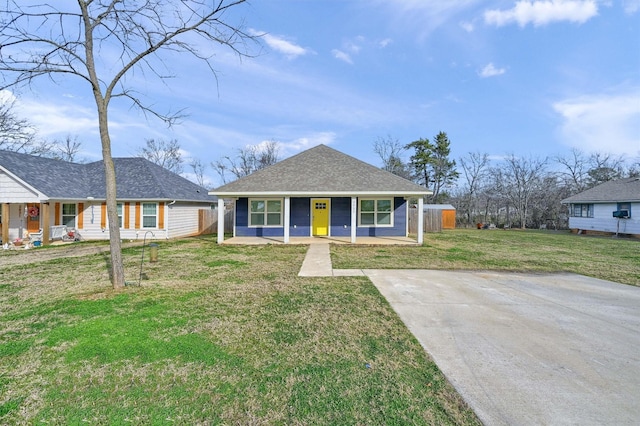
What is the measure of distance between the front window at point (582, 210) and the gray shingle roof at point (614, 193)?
0.71 metres

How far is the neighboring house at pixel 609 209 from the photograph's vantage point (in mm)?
18391

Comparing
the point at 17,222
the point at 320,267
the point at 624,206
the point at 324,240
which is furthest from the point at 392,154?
the point at 17,222

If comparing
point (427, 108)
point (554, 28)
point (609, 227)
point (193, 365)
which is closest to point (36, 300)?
point (193, 365)

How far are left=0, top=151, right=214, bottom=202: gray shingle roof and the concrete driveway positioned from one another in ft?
45.4

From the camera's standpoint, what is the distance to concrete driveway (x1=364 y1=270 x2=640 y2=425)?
8.04 feet

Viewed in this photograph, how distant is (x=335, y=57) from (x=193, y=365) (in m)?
14.9

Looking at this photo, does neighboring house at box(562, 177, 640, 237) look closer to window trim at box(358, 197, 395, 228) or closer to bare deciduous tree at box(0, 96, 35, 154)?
window trim at box(358, 197, 395, 228)

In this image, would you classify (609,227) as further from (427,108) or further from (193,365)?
(193,365)

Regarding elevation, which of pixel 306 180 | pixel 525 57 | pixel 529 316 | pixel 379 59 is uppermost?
pixel 379 59

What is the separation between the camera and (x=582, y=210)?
22.2 m

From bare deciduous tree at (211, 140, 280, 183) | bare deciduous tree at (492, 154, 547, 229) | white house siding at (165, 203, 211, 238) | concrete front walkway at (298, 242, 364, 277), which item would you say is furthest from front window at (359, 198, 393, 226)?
bare deciduous tree at (211, 140, 280, 183)

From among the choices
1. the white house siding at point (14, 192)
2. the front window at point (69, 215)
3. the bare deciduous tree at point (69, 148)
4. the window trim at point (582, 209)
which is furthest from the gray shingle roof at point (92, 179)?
the window trim at point (582, 209)

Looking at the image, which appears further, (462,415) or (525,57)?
(525,57)

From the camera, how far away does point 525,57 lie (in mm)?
12719
